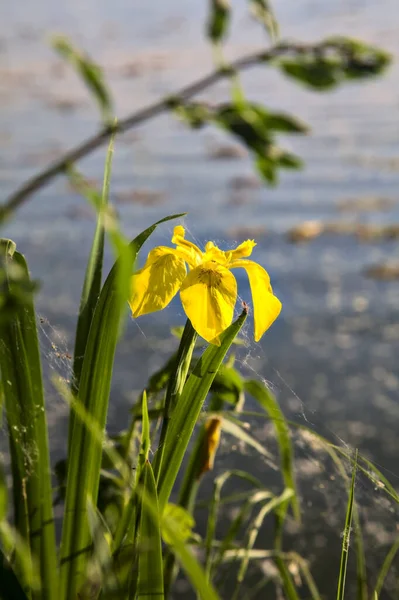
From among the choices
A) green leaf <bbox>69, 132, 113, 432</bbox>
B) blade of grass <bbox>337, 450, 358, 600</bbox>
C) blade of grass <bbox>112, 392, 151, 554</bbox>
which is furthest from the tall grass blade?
blade of grass <bbox>337, 450, 358, 600</bbox>

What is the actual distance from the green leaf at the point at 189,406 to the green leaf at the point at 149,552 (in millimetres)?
76

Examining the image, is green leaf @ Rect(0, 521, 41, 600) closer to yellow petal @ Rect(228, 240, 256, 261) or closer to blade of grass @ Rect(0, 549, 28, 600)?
blade of grass @ Rect(0, 549, 28, 600)

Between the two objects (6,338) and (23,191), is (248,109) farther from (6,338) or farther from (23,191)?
(6,338)

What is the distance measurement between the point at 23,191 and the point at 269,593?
3.41 feet

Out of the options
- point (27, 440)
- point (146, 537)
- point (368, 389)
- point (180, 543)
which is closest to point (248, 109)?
point (180, 543)

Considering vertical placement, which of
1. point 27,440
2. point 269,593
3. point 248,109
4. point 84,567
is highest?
point 248,109

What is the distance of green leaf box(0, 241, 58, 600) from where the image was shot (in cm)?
66

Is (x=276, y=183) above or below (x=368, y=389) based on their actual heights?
above

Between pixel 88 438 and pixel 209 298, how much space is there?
18 cm

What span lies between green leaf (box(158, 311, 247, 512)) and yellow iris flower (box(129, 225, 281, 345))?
0.04 m

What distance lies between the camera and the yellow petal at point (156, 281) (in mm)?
600

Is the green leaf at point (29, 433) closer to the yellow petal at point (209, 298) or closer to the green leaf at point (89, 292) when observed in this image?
the green leaf at point (89, 292)

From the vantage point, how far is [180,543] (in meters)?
0.38

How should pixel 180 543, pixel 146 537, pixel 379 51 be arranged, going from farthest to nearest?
pixel 146 537, pixel 180 543, pixel 379 51
